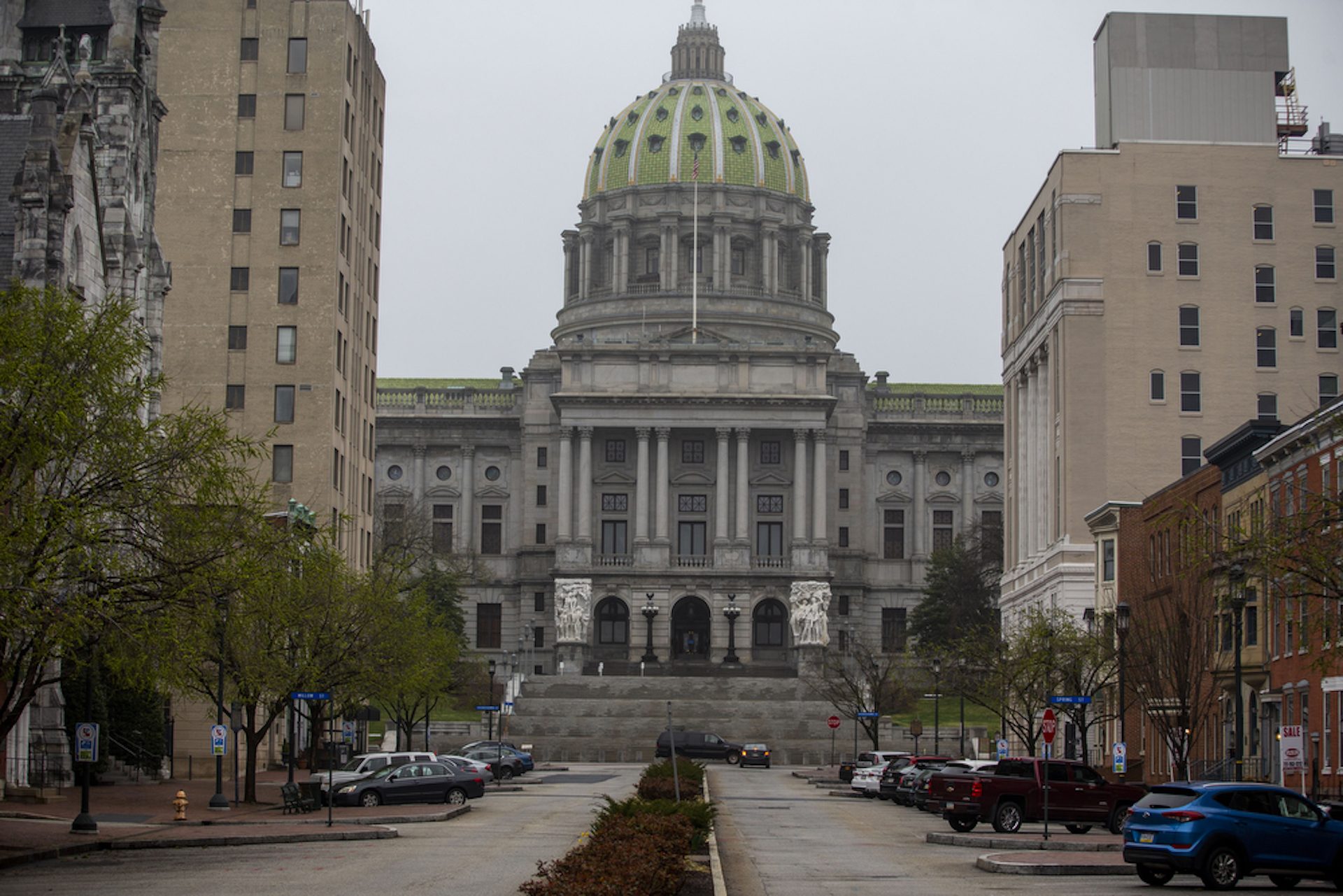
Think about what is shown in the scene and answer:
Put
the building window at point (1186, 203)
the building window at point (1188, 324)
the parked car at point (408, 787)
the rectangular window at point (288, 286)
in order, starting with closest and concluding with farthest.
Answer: the parked car at point (408, 787)
the rectangular window at point (288, 286)
the building window at point (1188, 324)
the building window at point (1186, 203)

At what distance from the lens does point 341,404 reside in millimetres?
83750

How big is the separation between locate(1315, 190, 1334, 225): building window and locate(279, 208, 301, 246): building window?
42429mm

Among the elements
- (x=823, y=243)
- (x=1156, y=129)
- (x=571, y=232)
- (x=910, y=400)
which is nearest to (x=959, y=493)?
(x=910, y=400)

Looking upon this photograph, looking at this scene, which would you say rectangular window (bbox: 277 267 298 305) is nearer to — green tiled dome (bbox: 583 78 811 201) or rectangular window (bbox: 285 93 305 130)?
rectangular window (bbox: 285 93 305 130)

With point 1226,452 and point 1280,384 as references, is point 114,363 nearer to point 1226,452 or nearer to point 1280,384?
point 1226,452

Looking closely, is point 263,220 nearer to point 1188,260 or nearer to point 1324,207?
point 1188,260

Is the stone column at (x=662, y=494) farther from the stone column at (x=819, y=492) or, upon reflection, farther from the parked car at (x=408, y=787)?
the parked car at (x=408, y=787)

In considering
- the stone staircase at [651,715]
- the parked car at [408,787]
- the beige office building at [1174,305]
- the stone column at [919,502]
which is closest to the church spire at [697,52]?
the stone column at [919,502]

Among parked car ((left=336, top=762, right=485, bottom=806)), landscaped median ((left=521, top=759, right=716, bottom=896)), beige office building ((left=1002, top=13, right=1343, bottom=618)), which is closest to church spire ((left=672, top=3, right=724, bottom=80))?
beige office building ((left=1002, top=13, right=1343, bottom=618))

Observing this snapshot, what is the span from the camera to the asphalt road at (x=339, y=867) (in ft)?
89.5

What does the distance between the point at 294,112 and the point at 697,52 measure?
311 feet

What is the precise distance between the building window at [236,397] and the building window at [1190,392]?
126 feet

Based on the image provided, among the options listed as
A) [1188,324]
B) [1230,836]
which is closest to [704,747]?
[1188,324]

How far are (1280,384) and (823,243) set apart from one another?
79.2 meters
